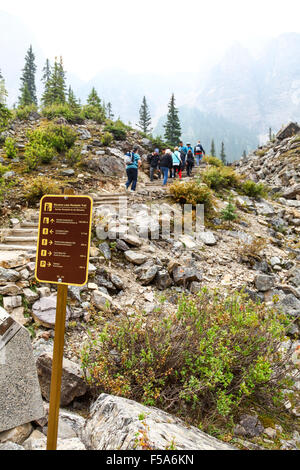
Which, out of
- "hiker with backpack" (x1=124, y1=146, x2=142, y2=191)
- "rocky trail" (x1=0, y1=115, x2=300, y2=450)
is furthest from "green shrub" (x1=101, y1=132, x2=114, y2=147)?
"hiker with backpack" (x1=124, y1=146, x2=142, y2=191)

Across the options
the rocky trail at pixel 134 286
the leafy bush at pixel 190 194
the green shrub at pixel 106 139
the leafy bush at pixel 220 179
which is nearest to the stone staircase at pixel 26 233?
the rocky trail at pixel 134 286

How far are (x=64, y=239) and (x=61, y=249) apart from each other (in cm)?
10

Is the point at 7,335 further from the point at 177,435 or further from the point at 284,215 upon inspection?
the point at 284,215

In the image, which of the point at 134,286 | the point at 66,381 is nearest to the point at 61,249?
the point at 66,381

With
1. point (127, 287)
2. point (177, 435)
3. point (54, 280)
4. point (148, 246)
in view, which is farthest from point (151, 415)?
point (148, 246)

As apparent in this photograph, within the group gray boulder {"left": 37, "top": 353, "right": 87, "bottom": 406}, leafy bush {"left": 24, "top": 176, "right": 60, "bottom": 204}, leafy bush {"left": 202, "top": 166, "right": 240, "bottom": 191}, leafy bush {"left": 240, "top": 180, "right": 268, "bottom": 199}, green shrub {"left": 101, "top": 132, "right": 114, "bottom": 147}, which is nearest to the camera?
gray boulder {"left": 37, "top": 353, "right": 87, "bottom": 406}

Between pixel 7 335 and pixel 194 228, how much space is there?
6595 mm

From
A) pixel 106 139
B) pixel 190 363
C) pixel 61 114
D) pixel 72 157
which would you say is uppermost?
pixel 61 114

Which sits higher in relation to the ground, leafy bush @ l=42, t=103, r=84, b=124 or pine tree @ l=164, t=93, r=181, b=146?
pine tree @ l=164, t=93, r=181, b=146

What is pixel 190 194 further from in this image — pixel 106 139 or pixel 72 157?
pixel 106 139

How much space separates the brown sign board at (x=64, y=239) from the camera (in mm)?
2174

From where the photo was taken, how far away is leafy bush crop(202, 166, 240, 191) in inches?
476

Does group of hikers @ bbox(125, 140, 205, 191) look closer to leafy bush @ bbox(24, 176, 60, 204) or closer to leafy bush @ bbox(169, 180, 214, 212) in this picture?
leafy bush @ bbox(169, 180, 214, 212)

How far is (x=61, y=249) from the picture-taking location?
2.23 metres
